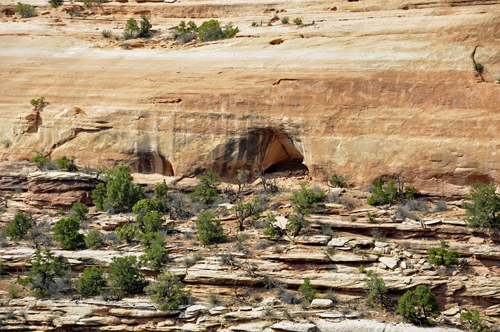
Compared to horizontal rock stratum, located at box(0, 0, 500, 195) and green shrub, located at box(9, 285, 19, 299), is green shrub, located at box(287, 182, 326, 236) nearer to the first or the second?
horizontal rock stratum, located at box(0, 0, 500, 195)

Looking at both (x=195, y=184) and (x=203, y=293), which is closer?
(x=203, y=293)

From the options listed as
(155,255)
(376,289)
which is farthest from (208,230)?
(376,289)

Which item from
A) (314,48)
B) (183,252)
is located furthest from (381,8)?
(183,252)

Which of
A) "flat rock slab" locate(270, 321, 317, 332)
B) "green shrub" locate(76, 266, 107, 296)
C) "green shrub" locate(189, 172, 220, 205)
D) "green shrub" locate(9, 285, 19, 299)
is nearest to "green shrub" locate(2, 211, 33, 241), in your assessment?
"green shrub" locate(9, 285, 19, 299)

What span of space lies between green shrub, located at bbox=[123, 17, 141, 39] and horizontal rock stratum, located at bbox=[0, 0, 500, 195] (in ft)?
5.71

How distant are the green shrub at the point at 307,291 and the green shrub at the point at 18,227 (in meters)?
9.96

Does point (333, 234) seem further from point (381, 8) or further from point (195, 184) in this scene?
point (381, 8)

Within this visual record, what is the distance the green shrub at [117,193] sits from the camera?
74.3 ft

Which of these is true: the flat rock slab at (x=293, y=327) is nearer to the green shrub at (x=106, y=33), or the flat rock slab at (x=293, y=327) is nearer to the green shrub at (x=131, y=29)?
the green shrub at (x=131, y=29)

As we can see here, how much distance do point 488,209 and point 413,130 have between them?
426cm

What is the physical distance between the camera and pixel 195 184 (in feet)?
78.7

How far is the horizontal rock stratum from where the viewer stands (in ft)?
71.6

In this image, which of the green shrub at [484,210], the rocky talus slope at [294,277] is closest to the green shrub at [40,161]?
the rocky talus slope at [294,277]

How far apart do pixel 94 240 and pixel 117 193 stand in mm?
2691
